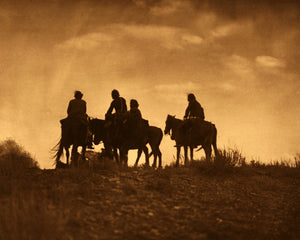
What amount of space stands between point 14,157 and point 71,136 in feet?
10.1

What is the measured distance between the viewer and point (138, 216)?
8180 millimetres

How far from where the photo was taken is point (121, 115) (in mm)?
14969

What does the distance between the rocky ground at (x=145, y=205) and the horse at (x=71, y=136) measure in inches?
74.6

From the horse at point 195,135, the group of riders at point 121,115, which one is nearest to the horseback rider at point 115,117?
the group of riders at point 121,115

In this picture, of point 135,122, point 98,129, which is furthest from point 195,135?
point 98,129

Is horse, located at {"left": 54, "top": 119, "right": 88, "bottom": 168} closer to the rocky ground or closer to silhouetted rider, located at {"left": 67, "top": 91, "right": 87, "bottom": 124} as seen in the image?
silhouetted rider, located at {"left": 67, "top": 91, "right": 87, "bottom": 124}

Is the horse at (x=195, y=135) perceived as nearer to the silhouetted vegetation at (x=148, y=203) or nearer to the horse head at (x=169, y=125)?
the horse head at (x=169, y=125)

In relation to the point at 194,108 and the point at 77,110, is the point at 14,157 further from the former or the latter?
the point at 194,108

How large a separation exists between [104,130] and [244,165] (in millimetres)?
5247

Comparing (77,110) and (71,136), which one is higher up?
(77,110)

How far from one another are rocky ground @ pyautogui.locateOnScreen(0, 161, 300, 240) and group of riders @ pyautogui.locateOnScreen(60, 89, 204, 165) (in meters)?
2.47

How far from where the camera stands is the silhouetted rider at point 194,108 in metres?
16.3

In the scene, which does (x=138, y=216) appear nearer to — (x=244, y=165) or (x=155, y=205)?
(x=155, y=205)

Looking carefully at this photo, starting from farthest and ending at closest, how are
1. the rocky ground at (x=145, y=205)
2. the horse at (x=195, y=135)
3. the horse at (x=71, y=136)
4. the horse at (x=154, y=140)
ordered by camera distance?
the horse at (x=154, y=140)
the horse at (x=195, y=135)
the horse at (x=71, y=136)
the rocky ground at (x=145, y=205)
